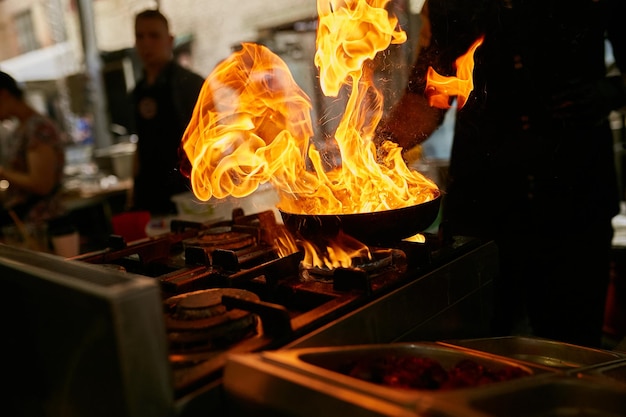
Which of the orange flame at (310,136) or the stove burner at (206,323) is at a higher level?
the orange flame at (310,136)

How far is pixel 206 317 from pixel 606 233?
83.7 inches

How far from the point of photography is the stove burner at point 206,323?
126 centimetres

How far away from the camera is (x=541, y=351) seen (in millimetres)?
1467

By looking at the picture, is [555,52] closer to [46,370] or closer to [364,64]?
[364,64]

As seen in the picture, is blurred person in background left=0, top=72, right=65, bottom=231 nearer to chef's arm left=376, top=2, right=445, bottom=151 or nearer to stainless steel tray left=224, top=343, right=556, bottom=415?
chef's arm left=376, top=2, right=445, bottom=151

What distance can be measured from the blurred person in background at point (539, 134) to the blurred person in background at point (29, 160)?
139 inches

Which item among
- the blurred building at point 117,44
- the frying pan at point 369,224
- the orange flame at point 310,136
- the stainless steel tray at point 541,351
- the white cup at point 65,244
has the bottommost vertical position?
the stainless steel tray at point 541,351

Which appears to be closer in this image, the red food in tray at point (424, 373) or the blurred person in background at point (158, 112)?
the red food in tray at point (424, 373)

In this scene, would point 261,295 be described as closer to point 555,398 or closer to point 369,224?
point 369,224

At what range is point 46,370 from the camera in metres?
1.20

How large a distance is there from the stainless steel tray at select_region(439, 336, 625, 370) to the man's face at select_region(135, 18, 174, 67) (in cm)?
396

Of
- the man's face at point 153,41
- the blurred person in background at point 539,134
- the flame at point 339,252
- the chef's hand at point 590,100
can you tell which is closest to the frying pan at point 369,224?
the flame at point 339,252

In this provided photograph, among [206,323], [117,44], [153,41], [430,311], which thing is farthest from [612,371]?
[117,44]

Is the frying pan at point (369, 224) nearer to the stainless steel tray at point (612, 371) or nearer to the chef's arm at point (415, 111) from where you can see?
the stainless steel tray at point (612, 371)
